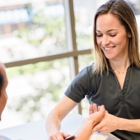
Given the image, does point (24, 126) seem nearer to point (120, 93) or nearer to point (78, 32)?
point (120, 93)

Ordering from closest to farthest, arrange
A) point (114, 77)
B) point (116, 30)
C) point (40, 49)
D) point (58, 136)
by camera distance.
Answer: point (58, 136), point (116, 30), point (114, 77), point (40, 49)

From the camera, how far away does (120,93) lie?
1711mm

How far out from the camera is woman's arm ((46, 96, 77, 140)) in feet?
5.25

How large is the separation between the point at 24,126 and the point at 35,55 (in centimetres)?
83

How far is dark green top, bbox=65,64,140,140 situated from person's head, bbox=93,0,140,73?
0.12 m

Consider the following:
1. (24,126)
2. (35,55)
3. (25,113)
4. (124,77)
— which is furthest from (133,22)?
(25,113)

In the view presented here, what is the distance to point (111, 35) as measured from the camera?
1658 millimetres

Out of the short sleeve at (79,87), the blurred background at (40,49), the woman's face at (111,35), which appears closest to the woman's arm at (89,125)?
the short sleeve at (79,87)

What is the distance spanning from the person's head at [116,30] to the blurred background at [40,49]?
0.84 m

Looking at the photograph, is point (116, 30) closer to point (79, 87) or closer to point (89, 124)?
point (79, 87)

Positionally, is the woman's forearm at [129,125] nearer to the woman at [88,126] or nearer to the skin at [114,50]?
the skin at [114,50]

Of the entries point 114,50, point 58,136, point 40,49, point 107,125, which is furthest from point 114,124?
point 40,49

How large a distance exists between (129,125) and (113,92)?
23 centimetres

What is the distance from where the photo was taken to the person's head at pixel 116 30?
163cm
